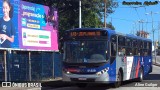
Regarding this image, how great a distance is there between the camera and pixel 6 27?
22234 millimetres

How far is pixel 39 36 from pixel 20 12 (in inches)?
99.5

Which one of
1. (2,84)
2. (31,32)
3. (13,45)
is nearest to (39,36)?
(31,32)

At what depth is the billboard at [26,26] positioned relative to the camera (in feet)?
72.9

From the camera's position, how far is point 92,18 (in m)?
37.2

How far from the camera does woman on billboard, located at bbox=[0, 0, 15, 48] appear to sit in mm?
21891

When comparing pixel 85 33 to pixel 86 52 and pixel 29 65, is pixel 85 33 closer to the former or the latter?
pixel 86 52

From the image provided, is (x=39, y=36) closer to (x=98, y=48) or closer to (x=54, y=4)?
(x=98, y=48)

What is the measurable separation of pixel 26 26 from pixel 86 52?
22.8 ft

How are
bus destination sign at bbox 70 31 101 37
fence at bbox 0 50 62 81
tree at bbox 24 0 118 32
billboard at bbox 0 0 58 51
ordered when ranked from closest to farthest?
bus destination sign at bbox 70 31 101 37, fence at bbox 0 50 62 81, billboard at bbox 0 0 58 51, tree at bbox 24 0 118 32

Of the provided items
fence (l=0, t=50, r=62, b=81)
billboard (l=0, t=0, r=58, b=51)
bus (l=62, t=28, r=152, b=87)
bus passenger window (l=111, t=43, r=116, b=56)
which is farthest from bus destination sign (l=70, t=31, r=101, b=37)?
billboard (l=0, t=0, r=58, b=51)

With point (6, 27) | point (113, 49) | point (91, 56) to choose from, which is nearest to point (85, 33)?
point (91, 56)

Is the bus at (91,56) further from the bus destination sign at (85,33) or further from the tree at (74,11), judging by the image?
the tree at (74,11)

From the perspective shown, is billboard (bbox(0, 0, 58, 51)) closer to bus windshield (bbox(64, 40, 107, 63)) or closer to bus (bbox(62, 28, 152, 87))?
bus (bbox(62, 28, 152, 87))

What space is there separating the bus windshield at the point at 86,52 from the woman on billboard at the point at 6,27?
4.75 m
